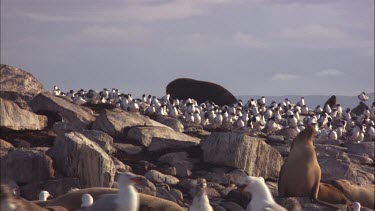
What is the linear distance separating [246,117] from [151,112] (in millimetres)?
5476

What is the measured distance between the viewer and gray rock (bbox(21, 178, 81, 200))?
2284cm

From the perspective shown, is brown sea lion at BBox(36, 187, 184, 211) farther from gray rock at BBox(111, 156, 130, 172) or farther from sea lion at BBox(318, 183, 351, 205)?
gray rock at BBox(111, 156, 130, 172)

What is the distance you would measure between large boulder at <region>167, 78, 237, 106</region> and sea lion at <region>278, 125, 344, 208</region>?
4441 cm

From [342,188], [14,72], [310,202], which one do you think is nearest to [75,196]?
[310,202]

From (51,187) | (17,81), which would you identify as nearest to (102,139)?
(51,187)

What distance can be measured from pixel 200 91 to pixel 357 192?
142 feet

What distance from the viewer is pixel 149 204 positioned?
17.9 meters

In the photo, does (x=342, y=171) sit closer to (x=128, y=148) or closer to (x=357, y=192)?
(x=357, y=192)

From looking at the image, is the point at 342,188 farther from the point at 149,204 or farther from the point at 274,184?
the point at 149,204

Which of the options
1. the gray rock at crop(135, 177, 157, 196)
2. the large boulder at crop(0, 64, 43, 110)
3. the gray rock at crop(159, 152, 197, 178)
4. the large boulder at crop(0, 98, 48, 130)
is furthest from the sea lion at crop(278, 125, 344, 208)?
the large boulder at crop(0, 64, 43, 110)

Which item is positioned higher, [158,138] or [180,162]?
[158,138]

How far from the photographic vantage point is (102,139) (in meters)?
28.2

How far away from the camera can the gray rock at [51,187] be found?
74.9 ft

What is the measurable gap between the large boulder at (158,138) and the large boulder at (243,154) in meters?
1.53
